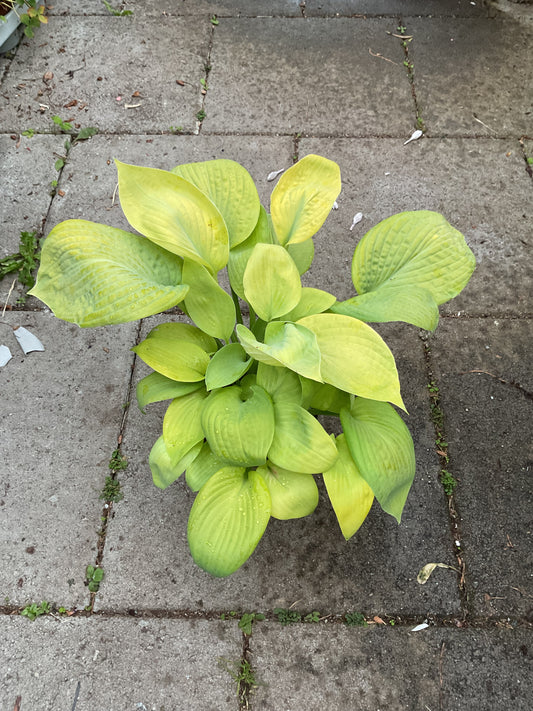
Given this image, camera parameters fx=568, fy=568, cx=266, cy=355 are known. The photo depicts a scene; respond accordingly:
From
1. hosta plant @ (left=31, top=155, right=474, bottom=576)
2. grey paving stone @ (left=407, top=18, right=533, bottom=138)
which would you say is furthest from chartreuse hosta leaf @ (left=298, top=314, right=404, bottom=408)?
grey paving stone @ (left=407, top=18, right=533, bottom=138)

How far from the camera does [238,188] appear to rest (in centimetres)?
152

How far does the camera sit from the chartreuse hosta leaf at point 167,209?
1352 mm

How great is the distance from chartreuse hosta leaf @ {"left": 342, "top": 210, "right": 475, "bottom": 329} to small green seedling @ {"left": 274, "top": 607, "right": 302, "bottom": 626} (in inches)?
34.6

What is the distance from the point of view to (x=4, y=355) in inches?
81.4

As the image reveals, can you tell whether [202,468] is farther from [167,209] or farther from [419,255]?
[419,255]

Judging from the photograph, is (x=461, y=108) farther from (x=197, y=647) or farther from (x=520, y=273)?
(x=197, y=647)

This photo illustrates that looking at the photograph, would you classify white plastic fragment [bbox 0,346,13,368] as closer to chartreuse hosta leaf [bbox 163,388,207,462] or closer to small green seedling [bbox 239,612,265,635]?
chartreuse hosta leaf [bbox 163,388,207,462]

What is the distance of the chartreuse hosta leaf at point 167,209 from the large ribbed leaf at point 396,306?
15.2 inches

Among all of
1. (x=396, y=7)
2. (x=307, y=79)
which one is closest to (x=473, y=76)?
(x=396, y=7)

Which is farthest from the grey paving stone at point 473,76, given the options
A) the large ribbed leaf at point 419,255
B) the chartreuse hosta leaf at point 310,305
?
the chartreuse hosta leaf at point 310,305

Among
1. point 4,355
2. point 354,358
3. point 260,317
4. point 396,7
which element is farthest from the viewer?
point 396,7

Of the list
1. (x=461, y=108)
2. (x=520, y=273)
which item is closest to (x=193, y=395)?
(x=520, y=273)

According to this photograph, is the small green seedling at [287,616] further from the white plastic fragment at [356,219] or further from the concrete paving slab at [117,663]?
the white plastic fragment at [356,219]

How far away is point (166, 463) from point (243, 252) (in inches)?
23.7
